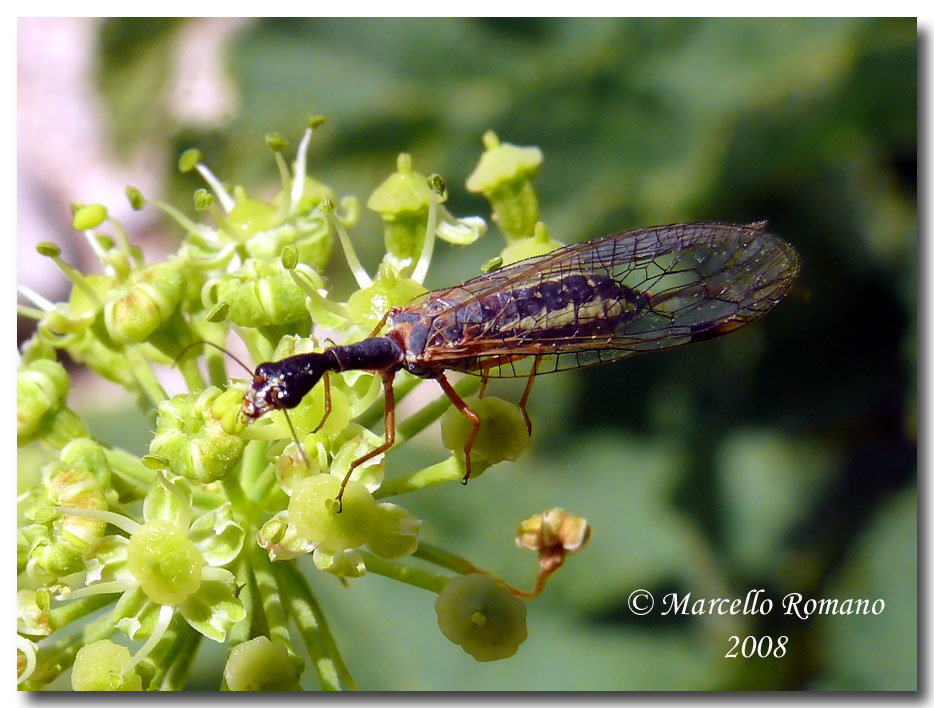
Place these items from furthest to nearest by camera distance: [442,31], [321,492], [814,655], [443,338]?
1. [442,31]
2. [814,655]
3. [443,338]
4. [321,492]

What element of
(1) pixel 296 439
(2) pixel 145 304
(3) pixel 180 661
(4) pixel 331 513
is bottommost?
(3) pixel 180 661

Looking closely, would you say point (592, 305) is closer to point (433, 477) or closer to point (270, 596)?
point (433, 477)

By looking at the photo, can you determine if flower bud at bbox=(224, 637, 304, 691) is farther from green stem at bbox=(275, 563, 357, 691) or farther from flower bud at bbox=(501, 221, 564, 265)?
flower bud at bbox=(501, 221, 564, 265)

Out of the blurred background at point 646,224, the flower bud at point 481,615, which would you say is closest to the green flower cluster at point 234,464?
the flower bud at point 481,615

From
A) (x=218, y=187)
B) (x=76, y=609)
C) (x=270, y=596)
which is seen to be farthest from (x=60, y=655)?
(x=218, y=187)

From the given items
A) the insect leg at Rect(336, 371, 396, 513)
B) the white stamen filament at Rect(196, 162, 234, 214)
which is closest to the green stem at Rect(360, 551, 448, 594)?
the insect leg at Rect(336, 371, 396, 513)

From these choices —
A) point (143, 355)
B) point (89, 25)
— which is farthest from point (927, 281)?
point (89, 25)

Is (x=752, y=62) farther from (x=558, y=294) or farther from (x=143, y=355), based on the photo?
(x=143, y=355)

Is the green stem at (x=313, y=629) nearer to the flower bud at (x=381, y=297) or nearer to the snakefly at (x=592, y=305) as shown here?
the snakefly at (x=592, y=305)
